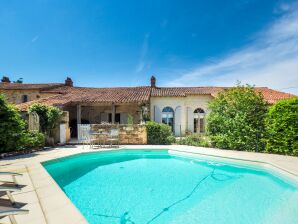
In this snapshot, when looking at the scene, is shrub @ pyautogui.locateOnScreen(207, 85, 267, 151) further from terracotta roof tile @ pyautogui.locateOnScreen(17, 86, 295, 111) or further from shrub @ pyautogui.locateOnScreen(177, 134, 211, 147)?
terracotta roof tile @ pyautogui.locateOnScreen(17, 86, 295, 111)

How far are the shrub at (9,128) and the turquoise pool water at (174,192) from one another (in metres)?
2.75

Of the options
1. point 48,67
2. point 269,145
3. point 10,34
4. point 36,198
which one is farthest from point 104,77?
point 36,198

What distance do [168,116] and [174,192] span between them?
1628 centimetres

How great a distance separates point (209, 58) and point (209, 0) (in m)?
8.19

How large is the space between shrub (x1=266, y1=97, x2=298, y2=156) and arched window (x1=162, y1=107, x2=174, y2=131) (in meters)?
11.8

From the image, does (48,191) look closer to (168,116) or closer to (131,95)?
(131,95)

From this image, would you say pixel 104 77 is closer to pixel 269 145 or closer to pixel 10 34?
pixel 10 34

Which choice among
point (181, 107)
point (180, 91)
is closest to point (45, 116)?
point (181, 107)

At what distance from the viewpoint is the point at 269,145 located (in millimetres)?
11609

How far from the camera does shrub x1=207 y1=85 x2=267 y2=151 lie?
12352 mm

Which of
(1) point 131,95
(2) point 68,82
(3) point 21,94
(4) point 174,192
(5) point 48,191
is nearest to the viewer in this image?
(5) point 48,191

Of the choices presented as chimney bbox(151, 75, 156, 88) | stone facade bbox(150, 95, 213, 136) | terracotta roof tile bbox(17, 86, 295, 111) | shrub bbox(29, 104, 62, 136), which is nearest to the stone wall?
shrub bbox(29, 104, 62, 136)

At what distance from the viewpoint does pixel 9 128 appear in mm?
10117

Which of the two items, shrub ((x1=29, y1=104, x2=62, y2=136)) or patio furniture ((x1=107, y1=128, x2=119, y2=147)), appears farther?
patio furniture ((x1=107, y1=128, x2=119, y2=147))
